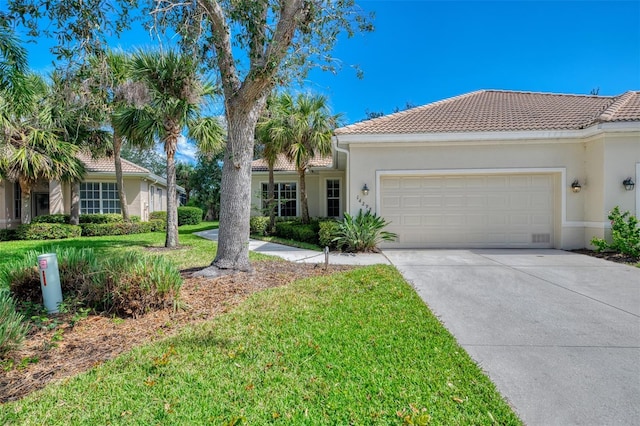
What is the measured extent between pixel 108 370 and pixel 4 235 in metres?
16.5

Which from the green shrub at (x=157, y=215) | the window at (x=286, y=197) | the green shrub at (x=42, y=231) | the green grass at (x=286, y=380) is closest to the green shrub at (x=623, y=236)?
the green grass at (x=286, y=380)

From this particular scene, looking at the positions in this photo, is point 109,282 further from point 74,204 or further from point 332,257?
point 74,204

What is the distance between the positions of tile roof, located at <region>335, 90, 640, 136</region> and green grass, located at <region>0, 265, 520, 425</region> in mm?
7418

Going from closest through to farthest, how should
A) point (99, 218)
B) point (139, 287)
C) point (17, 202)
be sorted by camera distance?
point (139, 287) < point (99, 218) < point (17, 202)

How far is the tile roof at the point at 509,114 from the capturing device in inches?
374

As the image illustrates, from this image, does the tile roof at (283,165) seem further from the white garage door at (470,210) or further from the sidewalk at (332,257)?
the sidewalk at (332,257)

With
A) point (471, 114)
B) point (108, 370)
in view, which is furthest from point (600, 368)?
point (471, 114)

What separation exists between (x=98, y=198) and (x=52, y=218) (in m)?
2.54

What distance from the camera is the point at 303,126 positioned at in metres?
12.5

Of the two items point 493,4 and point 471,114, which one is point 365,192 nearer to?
point 471,114

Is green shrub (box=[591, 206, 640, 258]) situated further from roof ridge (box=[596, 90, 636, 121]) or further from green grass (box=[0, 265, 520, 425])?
green grass (box=[0, 265, 520, 425])

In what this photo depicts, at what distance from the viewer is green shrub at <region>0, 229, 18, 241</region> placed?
13.9 m

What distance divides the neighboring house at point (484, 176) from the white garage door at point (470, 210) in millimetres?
33

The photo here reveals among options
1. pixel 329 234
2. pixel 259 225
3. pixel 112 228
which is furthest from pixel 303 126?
pixel 112 228
